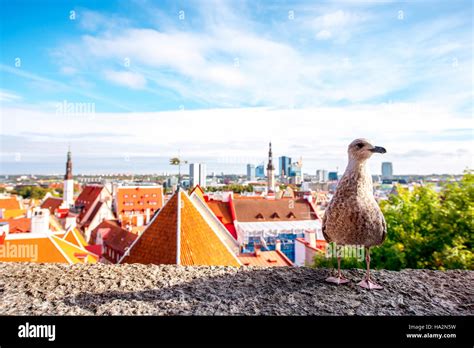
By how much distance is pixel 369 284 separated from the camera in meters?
1.60

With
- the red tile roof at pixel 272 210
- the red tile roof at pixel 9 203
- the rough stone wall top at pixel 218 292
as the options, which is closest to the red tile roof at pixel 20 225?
the red tile roof at pixel 9 203

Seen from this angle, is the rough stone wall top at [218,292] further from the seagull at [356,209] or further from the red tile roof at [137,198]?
the red tile roof at [137,198]

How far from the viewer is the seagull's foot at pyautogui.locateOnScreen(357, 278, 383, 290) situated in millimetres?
1581

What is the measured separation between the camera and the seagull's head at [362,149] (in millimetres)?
1539

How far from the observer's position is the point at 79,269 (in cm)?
190

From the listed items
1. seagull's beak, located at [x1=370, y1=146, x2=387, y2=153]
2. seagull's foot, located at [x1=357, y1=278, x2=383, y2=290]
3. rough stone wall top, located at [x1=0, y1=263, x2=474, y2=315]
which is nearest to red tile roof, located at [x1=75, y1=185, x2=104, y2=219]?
rough stone wall top, located at [x1=0, y1=263, x2=474, y2=315]

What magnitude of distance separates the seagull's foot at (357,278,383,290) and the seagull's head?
63cm

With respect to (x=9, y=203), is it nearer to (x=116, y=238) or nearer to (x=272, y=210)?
(x=116, y=238)

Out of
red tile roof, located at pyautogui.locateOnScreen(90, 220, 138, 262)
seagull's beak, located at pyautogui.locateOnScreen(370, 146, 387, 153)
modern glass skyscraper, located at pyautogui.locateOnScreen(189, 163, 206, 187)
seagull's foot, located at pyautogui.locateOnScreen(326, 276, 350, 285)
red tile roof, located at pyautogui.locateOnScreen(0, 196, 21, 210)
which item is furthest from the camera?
red tile roof, located at pyautogui.locateOnScreen(0, 196, 21, 210)

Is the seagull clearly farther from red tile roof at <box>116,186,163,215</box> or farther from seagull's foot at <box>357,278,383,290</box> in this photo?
red tile roof at <box>116,186,163,215</box>
